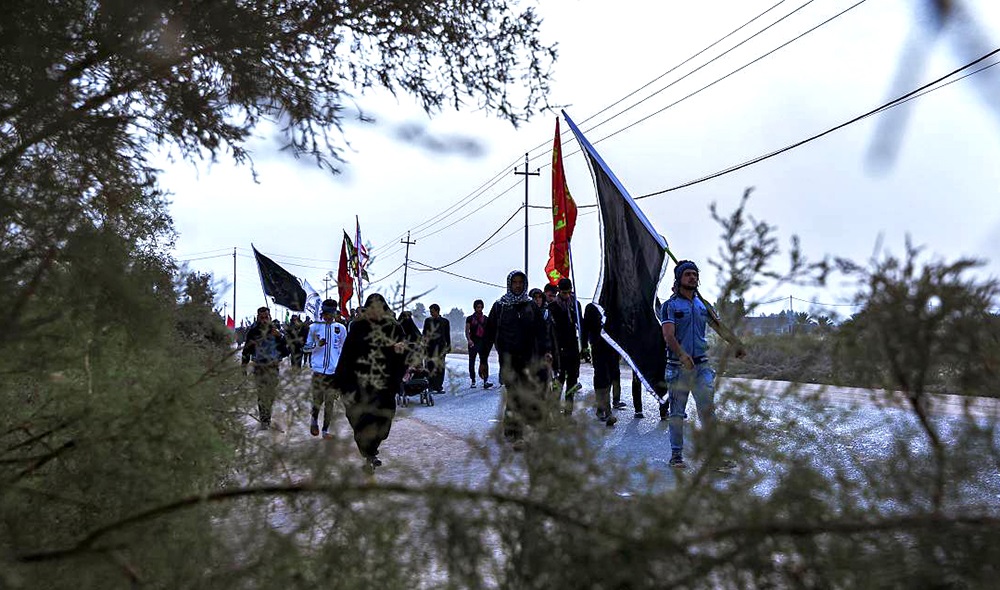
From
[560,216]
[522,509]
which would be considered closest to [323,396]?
[522,509]

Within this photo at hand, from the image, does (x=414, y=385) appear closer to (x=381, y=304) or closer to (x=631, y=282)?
(x=631, y=282)

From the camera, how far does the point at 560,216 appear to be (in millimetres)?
14930

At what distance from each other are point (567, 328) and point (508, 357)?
9.54 m

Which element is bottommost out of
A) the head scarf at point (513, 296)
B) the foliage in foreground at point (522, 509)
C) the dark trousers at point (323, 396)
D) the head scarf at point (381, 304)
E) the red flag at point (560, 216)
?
the foliage in foreground at point (522, 509)

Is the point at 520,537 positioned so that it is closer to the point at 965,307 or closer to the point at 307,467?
the point at 307,467

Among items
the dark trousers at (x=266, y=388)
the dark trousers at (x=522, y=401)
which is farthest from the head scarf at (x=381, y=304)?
the dark trousers at (x=522, y=401)

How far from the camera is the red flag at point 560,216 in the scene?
48.3 ft

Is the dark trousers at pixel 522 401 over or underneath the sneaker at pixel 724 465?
over

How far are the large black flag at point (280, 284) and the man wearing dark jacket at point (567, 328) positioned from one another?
3.24 metres

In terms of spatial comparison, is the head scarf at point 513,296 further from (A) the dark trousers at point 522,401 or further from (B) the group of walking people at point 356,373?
(A) the dark trousers at point 522,401

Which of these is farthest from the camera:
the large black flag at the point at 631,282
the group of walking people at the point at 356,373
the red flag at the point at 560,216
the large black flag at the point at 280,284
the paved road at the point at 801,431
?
the red flag at the point at 560,216

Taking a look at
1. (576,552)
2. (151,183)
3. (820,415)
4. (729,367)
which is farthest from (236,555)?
(151,183)

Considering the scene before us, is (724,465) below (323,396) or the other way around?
below

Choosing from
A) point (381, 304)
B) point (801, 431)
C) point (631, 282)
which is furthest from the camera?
point (631, 282)
